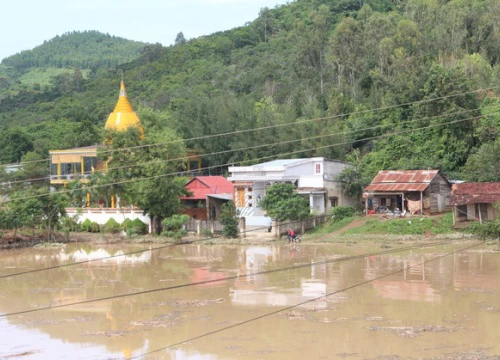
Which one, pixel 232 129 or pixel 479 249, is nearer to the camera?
pixel 479 249

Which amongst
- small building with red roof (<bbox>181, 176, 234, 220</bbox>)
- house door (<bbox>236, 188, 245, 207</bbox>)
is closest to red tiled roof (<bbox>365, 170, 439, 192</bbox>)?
house door (<bbox>236, 188, 245, 207</bbox>)

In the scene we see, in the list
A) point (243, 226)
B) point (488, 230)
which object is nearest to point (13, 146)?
point (243, 226)

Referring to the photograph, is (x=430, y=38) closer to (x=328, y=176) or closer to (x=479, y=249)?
(x=328, y=176)

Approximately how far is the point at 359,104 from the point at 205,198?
40.9ft

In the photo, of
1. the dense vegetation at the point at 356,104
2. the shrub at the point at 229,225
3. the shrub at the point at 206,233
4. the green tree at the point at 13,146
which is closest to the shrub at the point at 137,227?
the shrub at the point at 206,233

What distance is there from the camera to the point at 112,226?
3731 cm

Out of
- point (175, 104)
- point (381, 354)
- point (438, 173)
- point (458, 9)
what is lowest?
point (381, 354)

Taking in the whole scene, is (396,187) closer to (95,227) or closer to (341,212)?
(341,212)

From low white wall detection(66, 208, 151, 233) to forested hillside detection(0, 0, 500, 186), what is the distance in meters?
4.41

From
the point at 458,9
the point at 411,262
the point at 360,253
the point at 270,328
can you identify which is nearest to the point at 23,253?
the point at 360,253

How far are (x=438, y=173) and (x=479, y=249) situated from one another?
6508 millimetres

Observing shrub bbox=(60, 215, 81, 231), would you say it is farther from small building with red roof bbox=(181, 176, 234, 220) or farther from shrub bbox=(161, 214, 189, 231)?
small building with red roof bbox=(181, 176, 234, 220)

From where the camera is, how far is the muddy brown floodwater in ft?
48.8

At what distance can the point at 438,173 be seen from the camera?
108ft
